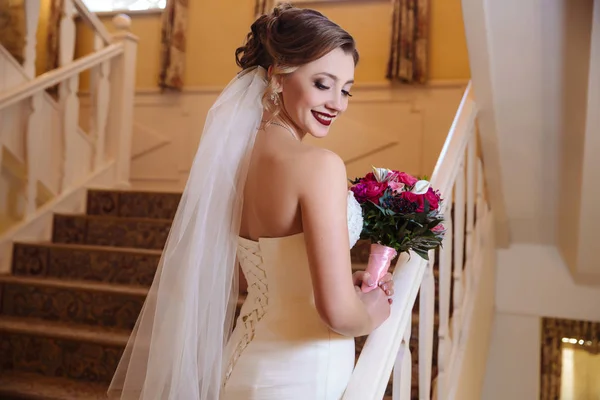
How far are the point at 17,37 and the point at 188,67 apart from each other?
166cm

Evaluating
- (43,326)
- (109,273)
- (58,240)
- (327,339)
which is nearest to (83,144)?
(58,240)

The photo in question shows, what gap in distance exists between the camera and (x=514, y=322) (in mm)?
3402

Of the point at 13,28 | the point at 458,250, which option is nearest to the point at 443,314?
the point at 458,250

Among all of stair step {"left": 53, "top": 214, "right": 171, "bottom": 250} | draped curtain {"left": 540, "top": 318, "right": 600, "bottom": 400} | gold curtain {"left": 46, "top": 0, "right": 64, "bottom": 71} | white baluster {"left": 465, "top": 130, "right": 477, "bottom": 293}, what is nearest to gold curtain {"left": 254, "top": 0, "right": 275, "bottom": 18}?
gold curtain {"left": 46, "top": 0, "right": 64, "bottom": 71}

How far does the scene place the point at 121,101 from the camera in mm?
4410

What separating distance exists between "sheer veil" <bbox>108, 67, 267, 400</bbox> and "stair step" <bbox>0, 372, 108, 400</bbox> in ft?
4.18

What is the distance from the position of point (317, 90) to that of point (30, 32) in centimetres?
326

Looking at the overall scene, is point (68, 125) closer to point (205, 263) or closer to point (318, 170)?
point (205, 263)

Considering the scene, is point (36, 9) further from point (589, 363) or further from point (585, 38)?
point (589, 363)

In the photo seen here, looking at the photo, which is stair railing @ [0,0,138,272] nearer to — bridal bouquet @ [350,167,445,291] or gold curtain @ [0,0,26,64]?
gold curtain @ [0,0,26,64]

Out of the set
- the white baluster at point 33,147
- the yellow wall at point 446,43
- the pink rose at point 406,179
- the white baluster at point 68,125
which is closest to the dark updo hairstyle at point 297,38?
the pink rose at point 406,179

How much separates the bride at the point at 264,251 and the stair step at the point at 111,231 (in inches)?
87.2

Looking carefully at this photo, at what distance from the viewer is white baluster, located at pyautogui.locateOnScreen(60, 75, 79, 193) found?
4.00 metres

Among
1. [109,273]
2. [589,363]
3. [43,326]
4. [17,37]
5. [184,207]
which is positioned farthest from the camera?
[17,37]
